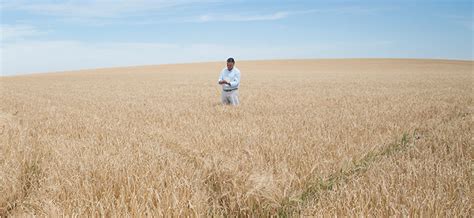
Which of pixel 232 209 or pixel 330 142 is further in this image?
pixel 330 142

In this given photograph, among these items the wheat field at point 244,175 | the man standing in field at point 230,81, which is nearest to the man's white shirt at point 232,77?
the man standing in field at point 230,81

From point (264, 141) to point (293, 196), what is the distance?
2.09 meters

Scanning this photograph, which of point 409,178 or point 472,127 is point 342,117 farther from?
point 409,178

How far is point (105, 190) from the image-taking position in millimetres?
3061

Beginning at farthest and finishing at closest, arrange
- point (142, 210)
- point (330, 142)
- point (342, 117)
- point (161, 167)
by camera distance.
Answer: point (342, 117) → point (330, 142) → point (161, 167) → point (142, 210)

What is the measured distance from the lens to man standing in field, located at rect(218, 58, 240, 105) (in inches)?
401

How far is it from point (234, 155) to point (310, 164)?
0.97m

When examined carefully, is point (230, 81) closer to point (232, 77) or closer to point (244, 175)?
point (232, 77)

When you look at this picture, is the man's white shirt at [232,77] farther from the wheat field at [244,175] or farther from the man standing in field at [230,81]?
the wheat field at [244,175]

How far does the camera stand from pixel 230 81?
10.5m

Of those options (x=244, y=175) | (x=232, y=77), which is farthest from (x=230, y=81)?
(x=244, y=175)

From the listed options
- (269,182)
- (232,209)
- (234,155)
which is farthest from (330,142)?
(232,209)

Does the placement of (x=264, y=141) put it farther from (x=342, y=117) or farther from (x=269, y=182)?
(x=342, y=117)

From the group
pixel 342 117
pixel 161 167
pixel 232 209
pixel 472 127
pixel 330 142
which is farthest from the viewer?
pixel 342 117
